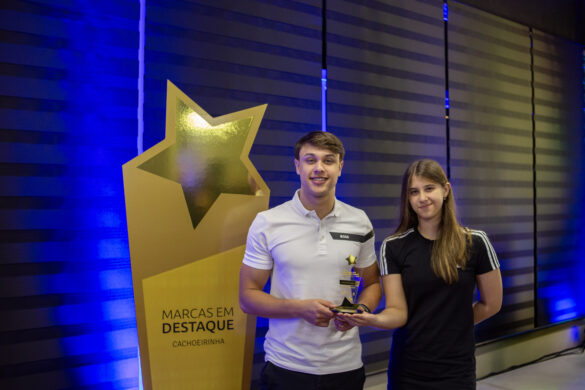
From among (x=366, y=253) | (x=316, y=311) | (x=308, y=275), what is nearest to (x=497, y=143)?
(x=366, y=253)

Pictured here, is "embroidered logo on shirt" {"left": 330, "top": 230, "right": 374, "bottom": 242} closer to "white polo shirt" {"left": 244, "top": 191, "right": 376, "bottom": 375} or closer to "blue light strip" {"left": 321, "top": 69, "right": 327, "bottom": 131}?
"white polo shirt" {"left": 244, "top": 191, "right": 376, "bottom": 375}

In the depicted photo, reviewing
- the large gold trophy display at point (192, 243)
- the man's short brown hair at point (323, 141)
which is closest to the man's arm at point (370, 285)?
the man's short brown hair at point (323, 141)

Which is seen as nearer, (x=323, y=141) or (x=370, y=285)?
(x=323, y=141)

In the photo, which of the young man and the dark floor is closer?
the young man

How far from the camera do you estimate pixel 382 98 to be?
3051mm

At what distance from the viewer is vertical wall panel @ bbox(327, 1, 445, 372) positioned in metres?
2.88

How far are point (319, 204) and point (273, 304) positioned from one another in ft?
1.47

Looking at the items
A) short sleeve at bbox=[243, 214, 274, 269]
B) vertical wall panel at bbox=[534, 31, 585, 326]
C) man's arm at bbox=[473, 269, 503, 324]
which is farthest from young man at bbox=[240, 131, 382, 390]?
vertical wall panel at bbox=[534, 31, 585, 326]

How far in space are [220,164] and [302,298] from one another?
1.00 meters

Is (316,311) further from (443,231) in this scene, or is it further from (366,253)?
(443,231)

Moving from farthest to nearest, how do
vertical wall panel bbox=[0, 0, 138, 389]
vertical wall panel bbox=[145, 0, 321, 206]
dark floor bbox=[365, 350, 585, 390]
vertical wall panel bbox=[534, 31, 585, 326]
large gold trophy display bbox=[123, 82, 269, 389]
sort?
vertical wall panel bbox=[534, 31, 585, 326], dark floor bbox=[365, 350, 585, 390], vertical wall panel bbox=[145, 0, 321, 206], large gold trophy display bbox=[123, 82, 269, 389], vertical wall panel bbox=[0, 0, 138, 389]

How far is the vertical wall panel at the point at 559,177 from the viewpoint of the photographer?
3.95m

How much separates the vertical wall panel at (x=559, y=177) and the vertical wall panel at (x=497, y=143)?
168 mm

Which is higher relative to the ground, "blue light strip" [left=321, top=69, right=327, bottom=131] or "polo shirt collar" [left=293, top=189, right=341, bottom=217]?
"blue light strip" [left=321, top=69, right=327, bottom=131]
